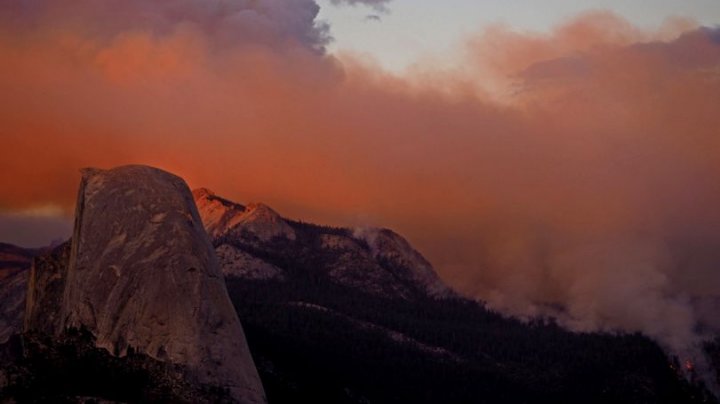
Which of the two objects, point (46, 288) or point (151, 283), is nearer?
point (151, 283)

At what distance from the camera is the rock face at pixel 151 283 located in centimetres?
12519

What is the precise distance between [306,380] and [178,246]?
65.1 metres

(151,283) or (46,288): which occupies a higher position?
(151,283)

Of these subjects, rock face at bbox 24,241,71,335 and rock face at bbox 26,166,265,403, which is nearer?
rock face at bbox 26,166,265,403

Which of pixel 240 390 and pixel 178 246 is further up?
pixel 178 246

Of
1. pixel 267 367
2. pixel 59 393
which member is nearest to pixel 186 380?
pixel 59 393

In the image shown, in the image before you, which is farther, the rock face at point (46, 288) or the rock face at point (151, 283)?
the rock face at point (46, 288)

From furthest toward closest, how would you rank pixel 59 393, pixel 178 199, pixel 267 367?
1. pixel 267 367
2. pixel 178 199
3. pixel 59 393

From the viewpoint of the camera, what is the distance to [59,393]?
116 metres

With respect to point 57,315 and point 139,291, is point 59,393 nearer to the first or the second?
point 139,291

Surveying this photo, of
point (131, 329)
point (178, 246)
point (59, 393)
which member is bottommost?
point (59, 393)

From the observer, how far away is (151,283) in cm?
13262

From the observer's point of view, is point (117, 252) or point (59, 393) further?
point (117, 252)

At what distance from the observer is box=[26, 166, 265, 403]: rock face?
411ft
